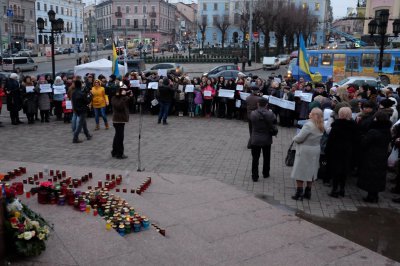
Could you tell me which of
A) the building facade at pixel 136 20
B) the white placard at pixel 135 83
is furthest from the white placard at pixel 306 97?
the building facade at pixel 136 20

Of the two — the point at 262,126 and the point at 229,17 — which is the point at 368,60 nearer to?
the point at 262,126

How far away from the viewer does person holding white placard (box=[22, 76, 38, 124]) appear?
15031 mm

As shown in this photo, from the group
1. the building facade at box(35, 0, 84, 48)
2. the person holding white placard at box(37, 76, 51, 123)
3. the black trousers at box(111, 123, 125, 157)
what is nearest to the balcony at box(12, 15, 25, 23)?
the building facade at box(35, 0, 84, 48)

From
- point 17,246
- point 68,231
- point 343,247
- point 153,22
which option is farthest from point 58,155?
point 153,22

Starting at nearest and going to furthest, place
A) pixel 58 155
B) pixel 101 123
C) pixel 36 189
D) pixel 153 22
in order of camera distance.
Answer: pixel 36 189 → pixel 58 155 → pixel 101 123 → pixel 153 22

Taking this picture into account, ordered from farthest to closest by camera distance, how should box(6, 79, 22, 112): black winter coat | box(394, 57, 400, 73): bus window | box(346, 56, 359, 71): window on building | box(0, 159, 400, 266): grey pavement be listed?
box(346, 56, 359, 71): window on building < box(394, 57, 400, 73): bus window < box(6, 79, 22, 112): black winter coat < box(0, 159, 400, 266): grey pavement

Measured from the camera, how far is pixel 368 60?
28.8 meters

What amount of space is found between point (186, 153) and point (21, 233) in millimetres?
6844

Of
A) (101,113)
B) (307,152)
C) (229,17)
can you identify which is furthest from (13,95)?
(229,17)

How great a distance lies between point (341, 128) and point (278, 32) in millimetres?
57724

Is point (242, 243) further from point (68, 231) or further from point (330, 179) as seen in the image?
point (330, 179)

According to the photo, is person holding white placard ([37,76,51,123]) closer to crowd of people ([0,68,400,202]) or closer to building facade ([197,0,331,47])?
crowd of people ([0,68,400,202])

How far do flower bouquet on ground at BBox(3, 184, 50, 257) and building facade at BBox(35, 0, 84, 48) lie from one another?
8797cm

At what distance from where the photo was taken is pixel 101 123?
51.4 ft
